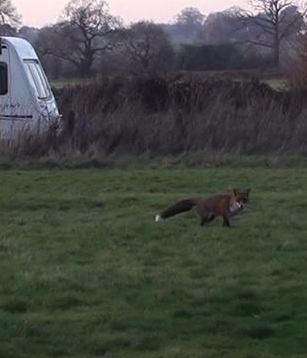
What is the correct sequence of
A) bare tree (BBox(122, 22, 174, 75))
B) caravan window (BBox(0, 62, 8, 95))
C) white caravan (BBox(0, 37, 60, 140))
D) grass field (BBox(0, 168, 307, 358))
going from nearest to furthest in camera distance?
grass field (BBox(0, 168, 307, 358)) → white caravan (BBox(0, 37, 60, 140)) → caravan window (BBox(0, 62, 8, 95)) → bare tree (BBox(122, 22, 174, 75))

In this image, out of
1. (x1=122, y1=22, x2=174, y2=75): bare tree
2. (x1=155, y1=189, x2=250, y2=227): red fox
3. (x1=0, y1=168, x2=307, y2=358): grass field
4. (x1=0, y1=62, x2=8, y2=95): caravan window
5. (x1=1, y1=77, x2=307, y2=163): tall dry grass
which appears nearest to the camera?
(x1=0, y1=168, x2=307, y2=358): grass field

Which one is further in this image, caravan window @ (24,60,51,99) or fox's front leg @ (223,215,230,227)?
caravan window @ (24,60,51,99)

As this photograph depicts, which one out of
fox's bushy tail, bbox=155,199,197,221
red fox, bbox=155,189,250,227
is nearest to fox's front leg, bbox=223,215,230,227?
Answer: red fox, bbox=155,189,250,227

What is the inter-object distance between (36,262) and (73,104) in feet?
47.9

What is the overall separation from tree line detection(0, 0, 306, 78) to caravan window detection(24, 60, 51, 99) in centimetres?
2297

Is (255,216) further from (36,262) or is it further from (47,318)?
(47,318)

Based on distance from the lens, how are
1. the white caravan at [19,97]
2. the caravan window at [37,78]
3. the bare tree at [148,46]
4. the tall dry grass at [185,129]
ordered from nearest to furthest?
the white caravan at [19,97]
the tall dry grass at [185,129]
the caravan window at [37,78]
the bare tree at [148,46]

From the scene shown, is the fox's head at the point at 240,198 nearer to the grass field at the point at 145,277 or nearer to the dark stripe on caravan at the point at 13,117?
the grass field at the point at 145,277

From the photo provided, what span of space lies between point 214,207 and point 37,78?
1054 cm

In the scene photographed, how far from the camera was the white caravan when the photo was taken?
2064cm

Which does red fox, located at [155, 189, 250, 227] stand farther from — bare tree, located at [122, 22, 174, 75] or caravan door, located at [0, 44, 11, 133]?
bare tree, located at [122, 22, 174, 75]

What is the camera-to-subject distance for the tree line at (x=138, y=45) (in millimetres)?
50594

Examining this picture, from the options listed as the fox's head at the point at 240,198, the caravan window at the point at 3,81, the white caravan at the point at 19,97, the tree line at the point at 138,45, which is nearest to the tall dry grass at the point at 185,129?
the white caravan at the point at 19,97

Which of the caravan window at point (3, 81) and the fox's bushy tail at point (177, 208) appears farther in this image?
the caravan window at point (3, 81)
